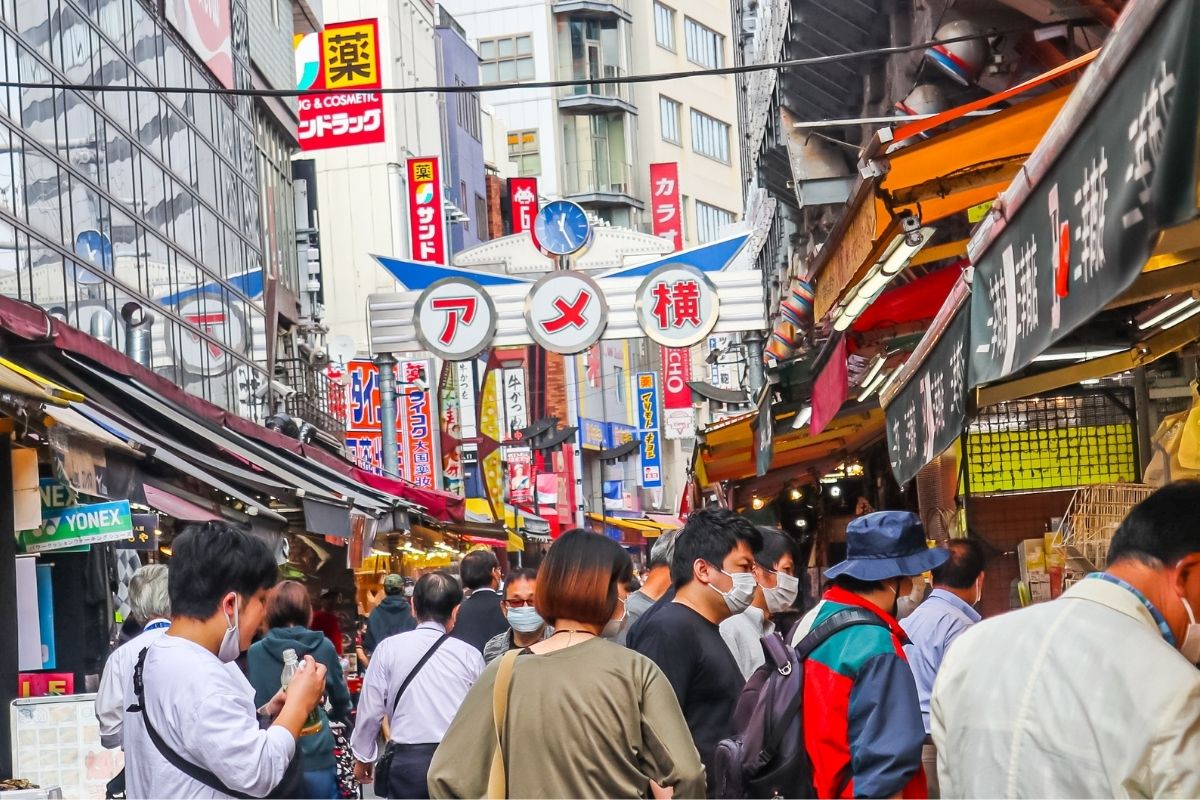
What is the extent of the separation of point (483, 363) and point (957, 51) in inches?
1876

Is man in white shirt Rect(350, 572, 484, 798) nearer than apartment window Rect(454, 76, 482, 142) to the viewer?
Yes

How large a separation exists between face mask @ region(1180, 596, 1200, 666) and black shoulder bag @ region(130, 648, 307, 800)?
8.11ft

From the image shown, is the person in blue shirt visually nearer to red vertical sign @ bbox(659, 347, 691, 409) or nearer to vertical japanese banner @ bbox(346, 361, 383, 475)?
vertical japanese banner @ bbox(346, 361, 383, 475)

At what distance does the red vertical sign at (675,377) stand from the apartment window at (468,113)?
11748 mm

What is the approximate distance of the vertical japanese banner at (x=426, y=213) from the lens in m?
47.0

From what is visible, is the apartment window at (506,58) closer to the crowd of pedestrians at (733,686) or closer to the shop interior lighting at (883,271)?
the shop interior lighting at (883,271)

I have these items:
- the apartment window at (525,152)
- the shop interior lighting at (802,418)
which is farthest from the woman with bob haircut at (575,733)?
the apartment window at (525,152)

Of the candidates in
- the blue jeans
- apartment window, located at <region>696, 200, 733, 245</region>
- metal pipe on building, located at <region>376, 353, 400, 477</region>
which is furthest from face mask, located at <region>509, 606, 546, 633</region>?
apartment window, located at <region>696, 200, 733, 245</region>

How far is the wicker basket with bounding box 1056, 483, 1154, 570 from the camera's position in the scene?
25.9ft

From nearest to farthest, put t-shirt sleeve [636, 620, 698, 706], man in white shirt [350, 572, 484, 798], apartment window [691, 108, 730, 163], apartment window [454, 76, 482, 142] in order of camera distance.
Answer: t-shirt sleeve [636, 620, 698, 706]
man in white shirt [350, 572, 484, 798]
apartment window [454, 76, 482, 142]
apartment window [691, 108, 730, 163]

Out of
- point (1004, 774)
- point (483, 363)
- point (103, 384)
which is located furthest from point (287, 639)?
point (483, 363)

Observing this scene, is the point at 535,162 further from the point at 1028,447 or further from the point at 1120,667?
the point at 1120,667

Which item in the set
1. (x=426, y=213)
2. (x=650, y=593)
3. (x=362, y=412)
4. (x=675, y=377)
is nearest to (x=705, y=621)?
(x=650, y=593)

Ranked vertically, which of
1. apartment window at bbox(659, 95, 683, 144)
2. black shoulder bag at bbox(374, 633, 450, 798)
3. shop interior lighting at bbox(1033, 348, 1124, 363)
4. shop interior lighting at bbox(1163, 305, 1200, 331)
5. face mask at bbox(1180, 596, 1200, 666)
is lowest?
black shoulder bag at bbox(374, 633, 450, 798)
